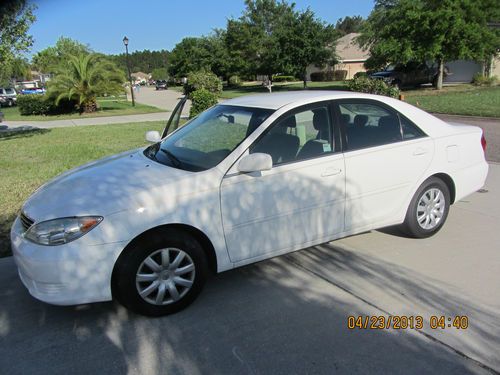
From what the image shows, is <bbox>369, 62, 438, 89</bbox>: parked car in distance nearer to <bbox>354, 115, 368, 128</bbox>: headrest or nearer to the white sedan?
the white sedan

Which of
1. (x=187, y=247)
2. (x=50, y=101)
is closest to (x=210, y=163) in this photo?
(x=187, y=247)

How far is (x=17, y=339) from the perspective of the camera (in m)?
3.09

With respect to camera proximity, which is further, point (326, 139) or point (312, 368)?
point (326, 139)

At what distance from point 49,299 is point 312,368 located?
1.80m

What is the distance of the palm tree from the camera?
22969 mm

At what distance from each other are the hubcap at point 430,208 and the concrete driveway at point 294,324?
0.32 m

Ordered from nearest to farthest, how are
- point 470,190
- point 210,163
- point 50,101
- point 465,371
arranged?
1. point 465,371
2. point 210,163
3. point 470,190
4. point 50,101

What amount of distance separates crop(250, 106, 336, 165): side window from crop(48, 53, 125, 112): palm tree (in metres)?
21.4

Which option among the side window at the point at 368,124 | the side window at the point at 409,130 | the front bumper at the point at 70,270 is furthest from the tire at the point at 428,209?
the front bumper at the point at 70,270

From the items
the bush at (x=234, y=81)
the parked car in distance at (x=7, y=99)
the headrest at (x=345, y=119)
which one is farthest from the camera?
the bush at (x=234, y=81)

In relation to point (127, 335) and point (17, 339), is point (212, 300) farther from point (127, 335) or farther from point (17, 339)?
point (17, 339)

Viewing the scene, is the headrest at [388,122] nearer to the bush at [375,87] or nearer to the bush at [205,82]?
the bush at [375,87]

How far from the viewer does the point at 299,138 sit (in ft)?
12.5

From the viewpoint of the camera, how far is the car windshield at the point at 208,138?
3600mm
